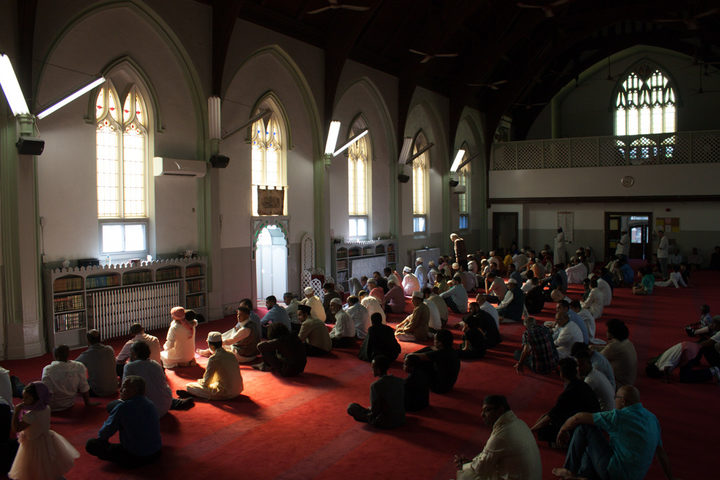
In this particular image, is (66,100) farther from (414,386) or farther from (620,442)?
(620,442)

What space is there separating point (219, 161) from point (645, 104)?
18630mm

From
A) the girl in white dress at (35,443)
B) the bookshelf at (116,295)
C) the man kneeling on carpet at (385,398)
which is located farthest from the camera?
the bookshelf at (116,295)

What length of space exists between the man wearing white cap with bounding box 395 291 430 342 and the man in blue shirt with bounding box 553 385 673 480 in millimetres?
5333

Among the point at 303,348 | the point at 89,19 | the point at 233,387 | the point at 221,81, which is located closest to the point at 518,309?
the point at 303,348

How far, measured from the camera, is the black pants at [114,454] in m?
5.03

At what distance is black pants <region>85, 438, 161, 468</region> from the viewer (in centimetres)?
503

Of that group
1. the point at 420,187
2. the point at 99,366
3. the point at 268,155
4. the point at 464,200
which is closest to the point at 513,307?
the point at 268,155

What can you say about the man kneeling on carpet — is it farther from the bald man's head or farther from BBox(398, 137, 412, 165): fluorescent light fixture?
BBox(398, 137, 412, 165): fluorescent light fixture

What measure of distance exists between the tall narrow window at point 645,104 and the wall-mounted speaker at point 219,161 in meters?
17.5

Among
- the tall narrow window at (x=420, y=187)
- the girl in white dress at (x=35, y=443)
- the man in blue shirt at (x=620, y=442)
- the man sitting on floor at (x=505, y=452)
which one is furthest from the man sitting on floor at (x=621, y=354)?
the tall narrow window at (x=420, y=187)

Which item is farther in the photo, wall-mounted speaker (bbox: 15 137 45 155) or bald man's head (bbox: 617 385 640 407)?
wall-mounted speaker (bbox: 15 137 45 155)

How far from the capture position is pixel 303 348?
7930mm

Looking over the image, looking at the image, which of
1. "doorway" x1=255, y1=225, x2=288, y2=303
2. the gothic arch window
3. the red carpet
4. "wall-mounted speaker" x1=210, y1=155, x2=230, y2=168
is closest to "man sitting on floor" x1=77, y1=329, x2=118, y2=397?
the red carpet

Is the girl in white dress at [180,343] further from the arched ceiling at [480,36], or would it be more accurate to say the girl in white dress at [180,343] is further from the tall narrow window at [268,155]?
the arched ceiling at [480,36]
